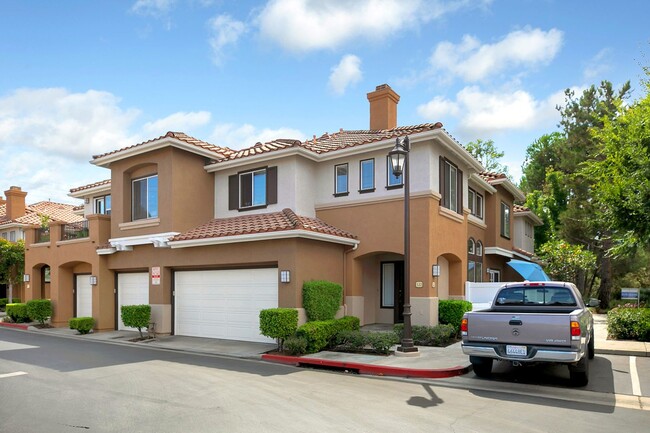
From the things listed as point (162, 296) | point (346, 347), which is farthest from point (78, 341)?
point (346, 347)

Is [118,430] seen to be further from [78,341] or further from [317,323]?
[78,341]

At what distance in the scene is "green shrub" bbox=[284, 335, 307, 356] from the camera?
13089 millimetres

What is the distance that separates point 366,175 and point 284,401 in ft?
33.2

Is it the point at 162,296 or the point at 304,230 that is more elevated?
the point at 304,230

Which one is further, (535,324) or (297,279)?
(297,279)

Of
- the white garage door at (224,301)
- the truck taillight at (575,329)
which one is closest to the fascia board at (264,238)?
the white garage door at (224,301)

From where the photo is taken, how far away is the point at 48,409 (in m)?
7.79

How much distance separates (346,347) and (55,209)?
113 feet

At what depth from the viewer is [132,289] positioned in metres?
20.0

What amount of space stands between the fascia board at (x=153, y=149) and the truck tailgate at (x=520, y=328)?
39.6ft

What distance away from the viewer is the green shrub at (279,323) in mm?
13672

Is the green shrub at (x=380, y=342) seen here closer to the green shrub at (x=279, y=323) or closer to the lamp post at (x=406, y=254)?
the lamp post at (x=406, y=254)

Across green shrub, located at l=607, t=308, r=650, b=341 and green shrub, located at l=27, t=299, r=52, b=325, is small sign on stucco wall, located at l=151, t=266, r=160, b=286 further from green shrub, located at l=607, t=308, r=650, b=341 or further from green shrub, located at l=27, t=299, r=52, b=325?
green shrub, located at l=607, t=308, r=650, b=341

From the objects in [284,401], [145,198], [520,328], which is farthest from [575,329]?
[145,198]
